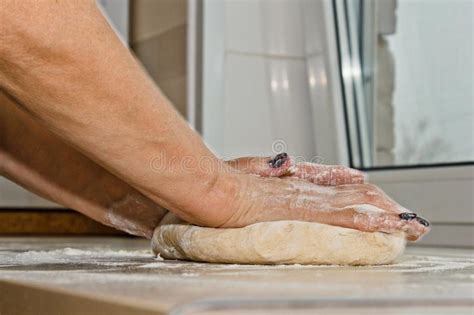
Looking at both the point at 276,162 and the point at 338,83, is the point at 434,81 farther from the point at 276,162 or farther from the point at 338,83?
the point at 276,162

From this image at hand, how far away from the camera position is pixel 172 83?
1.98 metres

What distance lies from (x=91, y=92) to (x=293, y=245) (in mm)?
285

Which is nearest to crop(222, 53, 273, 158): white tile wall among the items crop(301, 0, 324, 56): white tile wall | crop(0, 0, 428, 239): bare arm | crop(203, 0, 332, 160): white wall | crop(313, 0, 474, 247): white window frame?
crop(203, 0, 332, 160): white wall

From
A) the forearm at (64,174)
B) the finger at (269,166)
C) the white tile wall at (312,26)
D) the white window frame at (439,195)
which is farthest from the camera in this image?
the white tile wall at (312,26)

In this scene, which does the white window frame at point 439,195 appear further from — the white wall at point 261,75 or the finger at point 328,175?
the finger at point 328,175

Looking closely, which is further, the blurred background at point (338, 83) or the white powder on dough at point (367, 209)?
the blurred background at point (338, 83)

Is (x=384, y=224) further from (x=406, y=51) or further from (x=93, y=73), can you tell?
(x=406, y=51)

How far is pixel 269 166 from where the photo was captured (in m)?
0.93

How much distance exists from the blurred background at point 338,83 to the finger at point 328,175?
547 mm

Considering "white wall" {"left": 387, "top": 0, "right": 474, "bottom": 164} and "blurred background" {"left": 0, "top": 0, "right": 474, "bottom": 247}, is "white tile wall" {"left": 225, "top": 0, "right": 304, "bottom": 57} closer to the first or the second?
"blurred background" {"left": 0, "top": 0, "right": 474, "bottom": 247}

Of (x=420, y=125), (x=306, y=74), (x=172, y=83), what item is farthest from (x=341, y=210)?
(x=172, y=83)

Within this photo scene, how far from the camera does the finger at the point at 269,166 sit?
929 millimetres

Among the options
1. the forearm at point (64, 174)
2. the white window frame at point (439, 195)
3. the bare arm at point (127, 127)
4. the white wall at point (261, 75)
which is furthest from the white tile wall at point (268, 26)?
the bare arm at point (127, 127)

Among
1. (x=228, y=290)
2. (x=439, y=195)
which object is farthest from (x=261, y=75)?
(x=228, y=290)
